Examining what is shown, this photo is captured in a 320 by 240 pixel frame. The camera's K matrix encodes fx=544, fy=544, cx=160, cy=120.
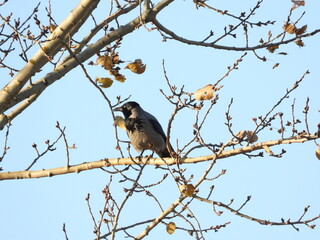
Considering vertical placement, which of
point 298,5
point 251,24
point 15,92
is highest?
point 251,24

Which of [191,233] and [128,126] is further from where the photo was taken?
[128,126]

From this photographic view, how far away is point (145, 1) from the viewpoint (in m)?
5.66

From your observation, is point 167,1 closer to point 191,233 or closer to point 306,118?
point 306,118

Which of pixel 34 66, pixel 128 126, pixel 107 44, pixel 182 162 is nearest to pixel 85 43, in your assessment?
pixel 107 44

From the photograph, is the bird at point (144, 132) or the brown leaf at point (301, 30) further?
the bird at point (144, 132)

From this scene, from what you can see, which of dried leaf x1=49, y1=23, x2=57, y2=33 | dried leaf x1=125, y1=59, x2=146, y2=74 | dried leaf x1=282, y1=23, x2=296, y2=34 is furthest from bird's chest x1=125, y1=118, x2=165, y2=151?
dried leaf x1=282, y1=23, x2=296, y2=34

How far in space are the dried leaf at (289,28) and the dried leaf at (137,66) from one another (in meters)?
1.52

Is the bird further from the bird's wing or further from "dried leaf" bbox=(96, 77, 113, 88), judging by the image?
"dried leaf" bbox=(96, 77, 113, 88)

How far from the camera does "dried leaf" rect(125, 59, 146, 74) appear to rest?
5531 millimetres

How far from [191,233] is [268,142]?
1182 mm

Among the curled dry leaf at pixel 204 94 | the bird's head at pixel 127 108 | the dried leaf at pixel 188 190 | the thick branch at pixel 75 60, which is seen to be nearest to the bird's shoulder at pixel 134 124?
the bird's head at pixel 127 108

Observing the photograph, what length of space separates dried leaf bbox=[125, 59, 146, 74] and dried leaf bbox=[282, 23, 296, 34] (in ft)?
4.97

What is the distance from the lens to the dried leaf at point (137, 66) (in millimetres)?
5531

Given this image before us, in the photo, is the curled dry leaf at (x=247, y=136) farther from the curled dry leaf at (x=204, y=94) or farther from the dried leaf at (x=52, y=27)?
the dried leaf at (x=52, y=27)
